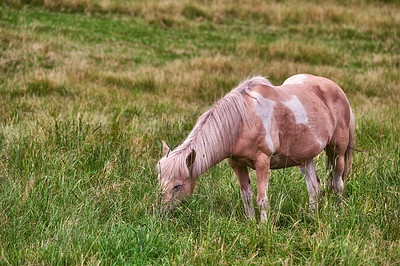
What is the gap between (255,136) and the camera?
389cm

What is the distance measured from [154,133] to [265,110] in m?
2.61

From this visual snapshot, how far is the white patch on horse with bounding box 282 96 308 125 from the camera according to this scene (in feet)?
13.7

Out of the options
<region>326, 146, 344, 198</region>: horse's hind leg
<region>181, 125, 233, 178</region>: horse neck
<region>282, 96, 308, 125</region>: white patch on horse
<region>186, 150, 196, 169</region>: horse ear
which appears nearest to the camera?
<region>186, 150, 196, 169</region>: horse ear

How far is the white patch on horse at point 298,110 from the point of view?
418 cm

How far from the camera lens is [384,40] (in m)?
17.0

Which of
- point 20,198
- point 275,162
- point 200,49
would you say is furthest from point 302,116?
point 200,49

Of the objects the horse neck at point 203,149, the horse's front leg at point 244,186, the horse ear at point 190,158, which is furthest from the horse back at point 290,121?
the horse ear at point 190,158

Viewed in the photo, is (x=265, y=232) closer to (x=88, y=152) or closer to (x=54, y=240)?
(x=54, y=240)

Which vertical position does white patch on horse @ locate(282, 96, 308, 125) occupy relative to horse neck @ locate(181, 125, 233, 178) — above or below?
above

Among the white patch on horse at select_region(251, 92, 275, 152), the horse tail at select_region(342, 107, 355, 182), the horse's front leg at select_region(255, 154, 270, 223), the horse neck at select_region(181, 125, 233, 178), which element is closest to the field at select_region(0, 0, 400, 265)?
the horse tail at select_region(342, 107, 355, 182)

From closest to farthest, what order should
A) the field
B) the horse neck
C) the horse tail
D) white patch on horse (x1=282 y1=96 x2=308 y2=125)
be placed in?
the field < the horse neck < white patch on horse (x1=282 y1=96 x2=308 y2=125) < the horse tail

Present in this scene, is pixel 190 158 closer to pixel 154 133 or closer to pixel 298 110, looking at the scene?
pixel 298 110

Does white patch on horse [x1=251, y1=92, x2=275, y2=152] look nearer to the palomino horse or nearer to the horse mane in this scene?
the palomino horse

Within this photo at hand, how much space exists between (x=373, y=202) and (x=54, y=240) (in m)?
2.82
